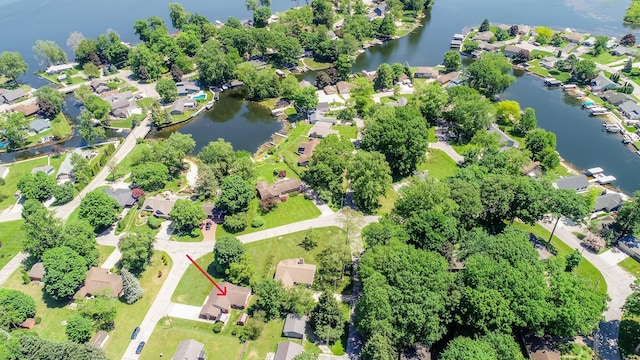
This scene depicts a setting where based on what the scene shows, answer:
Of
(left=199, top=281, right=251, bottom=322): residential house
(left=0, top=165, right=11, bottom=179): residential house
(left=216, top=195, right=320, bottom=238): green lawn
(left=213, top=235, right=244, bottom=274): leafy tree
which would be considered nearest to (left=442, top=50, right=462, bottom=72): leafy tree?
(left=216, top=195, right=320, bottom=238): green lawn

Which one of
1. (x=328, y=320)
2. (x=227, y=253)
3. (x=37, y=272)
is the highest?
(x=227, y=253)

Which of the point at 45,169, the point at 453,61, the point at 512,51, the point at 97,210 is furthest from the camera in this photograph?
the point at 512,51

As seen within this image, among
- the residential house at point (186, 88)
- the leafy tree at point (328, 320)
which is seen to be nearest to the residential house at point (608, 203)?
the leafy tree at point (328, 320)

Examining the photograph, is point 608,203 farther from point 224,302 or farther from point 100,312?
point 100,312

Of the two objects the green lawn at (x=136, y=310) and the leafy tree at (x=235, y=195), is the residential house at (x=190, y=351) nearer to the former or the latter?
the green lawn at (x=136, y=310)

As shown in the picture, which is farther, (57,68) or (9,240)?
(57,68)

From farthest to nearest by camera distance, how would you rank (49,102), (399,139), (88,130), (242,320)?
(49,102), (88,130), (399,139), (242,320)

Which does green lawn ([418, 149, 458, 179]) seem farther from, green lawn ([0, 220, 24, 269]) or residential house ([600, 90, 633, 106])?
green lawn ([0, 220, 24, 269])

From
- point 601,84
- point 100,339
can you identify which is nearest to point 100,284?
point 100,339
